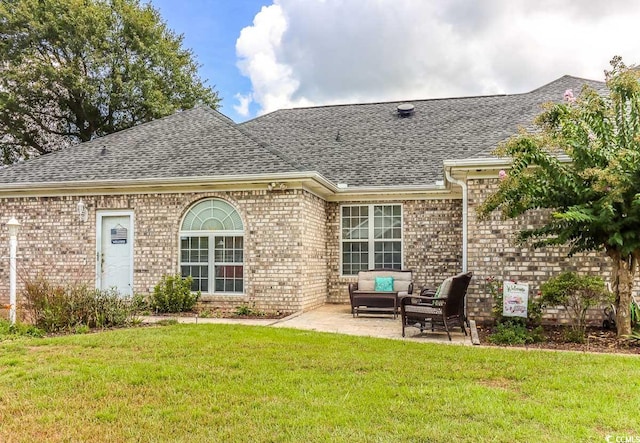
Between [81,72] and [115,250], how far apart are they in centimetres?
1605

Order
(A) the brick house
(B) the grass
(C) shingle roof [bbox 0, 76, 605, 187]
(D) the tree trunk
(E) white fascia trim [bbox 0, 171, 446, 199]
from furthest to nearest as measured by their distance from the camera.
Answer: (C) shingle roof [bbox 0, 76, 605, 187], (E) white fascia trim [bbox 0, 171, 446, 199], (A) the brick house, (D) the tree trunk, (B) the grass

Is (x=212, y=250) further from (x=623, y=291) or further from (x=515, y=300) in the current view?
(x=623, y=291)

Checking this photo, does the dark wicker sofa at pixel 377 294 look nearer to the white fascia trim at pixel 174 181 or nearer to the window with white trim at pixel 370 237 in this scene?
the window with white trim at pixel 370 237

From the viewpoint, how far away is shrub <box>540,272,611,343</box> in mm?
7422

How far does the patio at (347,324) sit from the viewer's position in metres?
7.92

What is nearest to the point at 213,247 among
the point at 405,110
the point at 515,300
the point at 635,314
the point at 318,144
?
the point at 318,144

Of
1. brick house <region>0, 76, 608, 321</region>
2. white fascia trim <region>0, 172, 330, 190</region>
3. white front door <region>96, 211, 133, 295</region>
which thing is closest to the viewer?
brick house <region>0, 76, 608, 321</region>

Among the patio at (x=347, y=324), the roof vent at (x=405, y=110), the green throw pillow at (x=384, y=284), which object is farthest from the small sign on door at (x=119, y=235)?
the roof vent at (x=405, y=110)

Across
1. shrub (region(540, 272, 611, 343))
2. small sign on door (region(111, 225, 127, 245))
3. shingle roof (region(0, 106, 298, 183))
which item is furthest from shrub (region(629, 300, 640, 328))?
small sign on door (region(111, 225, 127, 245))

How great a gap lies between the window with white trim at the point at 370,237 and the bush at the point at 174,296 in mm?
4194

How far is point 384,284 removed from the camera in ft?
36.6

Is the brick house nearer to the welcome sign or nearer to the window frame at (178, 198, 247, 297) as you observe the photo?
→ the window frame at (178, 198, 247, 297)

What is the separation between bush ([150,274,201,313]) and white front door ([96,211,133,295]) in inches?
50.9

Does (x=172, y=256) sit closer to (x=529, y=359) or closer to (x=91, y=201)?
(x=91, y=201)
